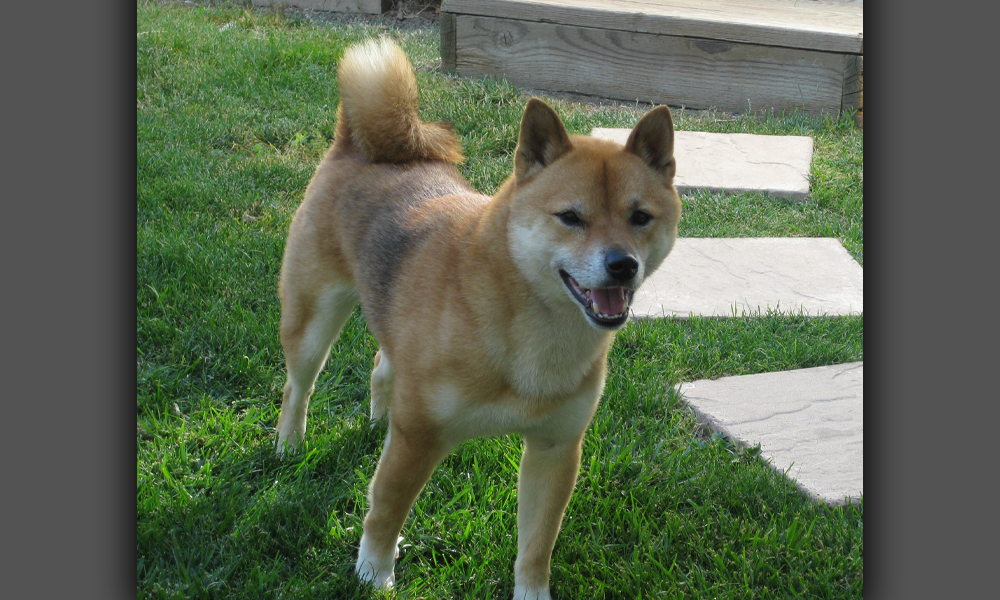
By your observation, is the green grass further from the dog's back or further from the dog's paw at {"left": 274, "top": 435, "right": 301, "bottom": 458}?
the dog's back

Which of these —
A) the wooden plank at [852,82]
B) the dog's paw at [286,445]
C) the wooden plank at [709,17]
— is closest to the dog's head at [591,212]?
the dog's paw at [286,445]

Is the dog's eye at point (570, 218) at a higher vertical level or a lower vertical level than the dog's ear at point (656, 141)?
lower

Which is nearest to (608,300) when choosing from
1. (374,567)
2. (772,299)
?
(374,567)

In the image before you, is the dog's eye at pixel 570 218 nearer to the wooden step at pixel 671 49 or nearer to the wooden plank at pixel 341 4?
the wooden step at pixel 671 49

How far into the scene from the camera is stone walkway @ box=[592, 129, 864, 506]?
2992 millimetres

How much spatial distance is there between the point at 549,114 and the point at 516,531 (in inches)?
50.0

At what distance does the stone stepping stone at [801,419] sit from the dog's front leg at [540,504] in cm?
86

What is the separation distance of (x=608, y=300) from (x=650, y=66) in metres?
3.90

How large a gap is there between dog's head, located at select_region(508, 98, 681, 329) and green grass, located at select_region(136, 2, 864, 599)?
874 millimetres

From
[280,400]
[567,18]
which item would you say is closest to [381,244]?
[280,400]

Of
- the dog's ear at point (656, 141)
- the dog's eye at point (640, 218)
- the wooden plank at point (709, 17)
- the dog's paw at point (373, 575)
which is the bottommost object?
the dog's paw at point (373, 575)

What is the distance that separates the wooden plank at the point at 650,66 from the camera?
17.9ft

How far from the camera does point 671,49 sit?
5.56 m
